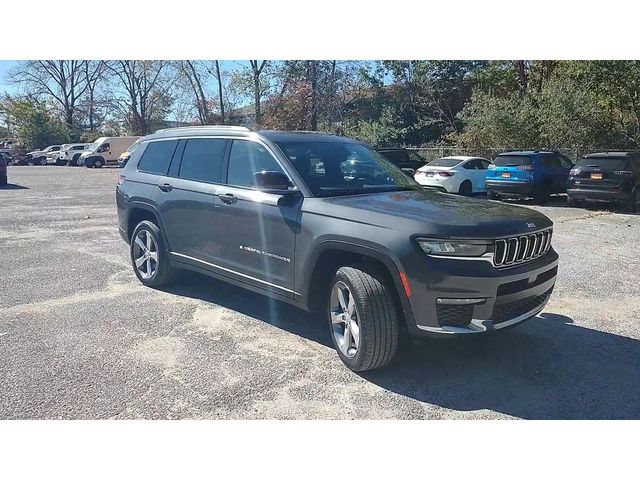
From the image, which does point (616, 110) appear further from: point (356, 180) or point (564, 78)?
point (356, 180)

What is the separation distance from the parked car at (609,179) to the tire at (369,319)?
11.3 metres

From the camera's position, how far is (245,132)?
480 cm

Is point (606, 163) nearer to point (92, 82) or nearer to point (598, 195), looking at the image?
point (598, 195)

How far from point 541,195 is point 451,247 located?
12767mm

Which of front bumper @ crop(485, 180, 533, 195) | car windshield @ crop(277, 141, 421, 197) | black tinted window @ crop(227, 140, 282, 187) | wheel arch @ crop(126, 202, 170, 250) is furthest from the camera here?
front bumper @ crop(485, 180, 533, 195)

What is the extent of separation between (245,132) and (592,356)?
356cm

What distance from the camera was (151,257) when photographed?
19.2 ft

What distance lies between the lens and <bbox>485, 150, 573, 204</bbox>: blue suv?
14.5 meters

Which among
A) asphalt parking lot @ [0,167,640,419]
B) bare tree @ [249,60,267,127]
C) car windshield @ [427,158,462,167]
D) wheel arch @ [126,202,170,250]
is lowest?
asphalt parking lot @ [0,167,640,419]

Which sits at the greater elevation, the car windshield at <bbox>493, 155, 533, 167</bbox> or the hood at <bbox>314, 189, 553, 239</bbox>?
the car windshield at <bbox>493, 155, 533, 167</bbox>

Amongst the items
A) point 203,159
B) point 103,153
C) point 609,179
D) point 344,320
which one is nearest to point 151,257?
point 203,159

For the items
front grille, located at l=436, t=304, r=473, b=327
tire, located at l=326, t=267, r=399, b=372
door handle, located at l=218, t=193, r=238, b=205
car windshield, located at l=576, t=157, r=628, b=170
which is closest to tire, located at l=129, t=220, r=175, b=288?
door handle, located at l=218, t=193, r=238, b=205

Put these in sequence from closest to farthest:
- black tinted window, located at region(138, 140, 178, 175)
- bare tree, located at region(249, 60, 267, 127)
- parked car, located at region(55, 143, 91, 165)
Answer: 1. black tinted window, located at region(138, 140, 178, 175)
2. bare tree, located at region(249, 60, 267, 127)
3. parked car, located at region(55, 143, 91, 165)

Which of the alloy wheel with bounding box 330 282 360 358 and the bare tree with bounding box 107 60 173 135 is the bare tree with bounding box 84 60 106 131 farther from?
the alloy wheel with bounding box 330 282 360 358
